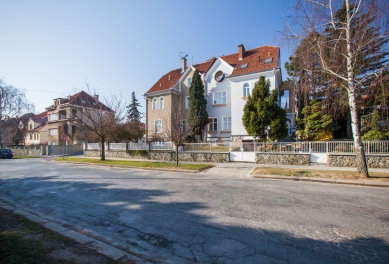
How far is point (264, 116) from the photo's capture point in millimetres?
16359

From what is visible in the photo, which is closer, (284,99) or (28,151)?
(284,99)

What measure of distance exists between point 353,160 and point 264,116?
6578mm

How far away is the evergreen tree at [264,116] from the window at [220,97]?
718cm

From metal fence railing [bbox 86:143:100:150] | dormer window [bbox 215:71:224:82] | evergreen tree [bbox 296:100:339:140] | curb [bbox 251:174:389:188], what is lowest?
curb [bbox 251:174:389:188]

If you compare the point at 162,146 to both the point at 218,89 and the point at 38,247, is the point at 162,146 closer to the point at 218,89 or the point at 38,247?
the point at 218,89

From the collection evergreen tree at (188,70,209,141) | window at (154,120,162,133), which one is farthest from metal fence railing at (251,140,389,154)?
window at (154,120,162,133)

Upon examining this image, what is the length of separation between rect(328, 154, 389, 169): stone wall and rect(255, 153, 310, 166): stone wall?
1.39m

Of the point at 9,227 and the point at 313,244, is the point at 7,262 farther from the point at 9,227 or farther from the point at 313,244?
the point at 313,244

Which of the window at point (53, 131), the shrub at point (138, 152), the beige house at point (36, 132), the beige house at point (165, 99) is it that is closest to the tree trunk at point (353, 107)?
the shrub at point (138, 152)

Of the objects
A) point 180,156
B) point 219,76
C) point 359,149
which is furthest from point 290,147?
point 219,76

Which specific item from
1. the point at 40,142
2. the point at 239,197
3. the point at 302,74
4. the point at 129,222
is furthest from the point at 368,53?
the point at 40,142

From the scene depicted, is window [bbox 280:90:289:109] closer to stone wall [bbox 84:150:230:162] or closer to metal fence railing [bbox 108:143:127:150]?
stone wall [bbox 84:150:230:162]

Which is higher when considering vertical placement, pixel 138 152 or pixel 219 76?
pixel 219 76

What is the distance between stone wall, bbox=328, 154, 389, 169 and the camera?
1148 cm
